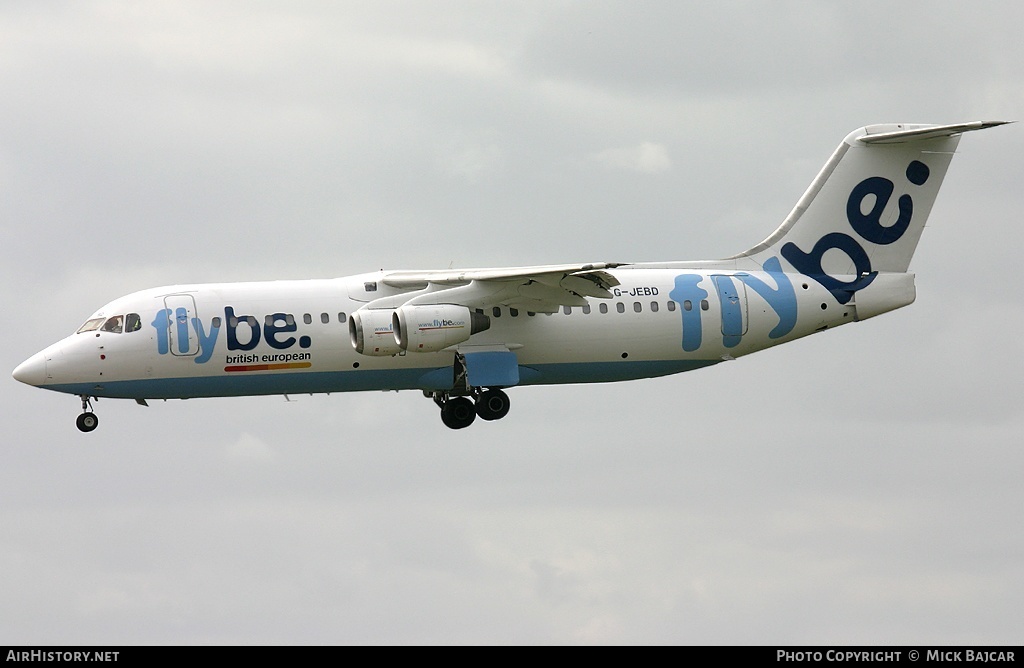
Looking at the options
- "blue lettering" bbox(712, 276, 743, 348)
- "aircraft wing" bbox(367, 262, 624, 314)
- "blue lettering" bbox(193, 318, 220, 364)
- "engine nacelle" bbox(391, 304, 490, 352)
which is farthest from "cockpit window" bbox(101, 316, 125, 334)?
"blue lettering" bbox(712, 276, 743, 348)

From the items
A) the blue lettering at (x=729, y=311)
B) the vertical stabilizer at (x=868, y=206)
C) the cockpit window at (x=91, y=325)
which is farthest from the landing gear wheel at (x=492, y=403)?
the cockpit window at (x=91, y=325)

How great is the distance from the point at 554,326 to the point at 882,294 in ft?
26.6

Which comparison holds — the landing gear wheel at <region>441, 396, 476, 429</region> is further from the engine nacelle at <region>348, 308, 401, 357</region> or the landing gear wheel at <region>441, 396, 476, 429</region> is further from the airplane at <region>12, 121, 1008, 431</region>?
the engine nacelle at <region>348, 308, 401, 357</region>

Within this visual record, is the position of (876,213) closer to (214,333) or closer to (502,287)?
(502,287)

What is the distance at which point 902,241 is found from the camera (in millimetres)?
43375

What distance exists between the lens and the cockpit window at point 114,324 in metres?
39.0

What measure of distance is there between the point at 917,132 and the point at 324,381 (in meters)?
14.9

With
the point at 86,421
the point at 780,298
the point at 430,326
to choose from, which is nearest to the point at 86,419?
the point at 86,421

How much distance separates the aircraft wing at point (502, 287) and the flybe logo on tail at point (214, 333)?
6.47 ft

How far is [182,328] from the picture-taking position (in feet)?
127

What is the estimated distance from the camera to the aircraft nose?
38.9 meters

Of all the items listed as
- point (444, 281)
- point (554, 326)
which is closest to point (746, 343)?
point (554, 326)
